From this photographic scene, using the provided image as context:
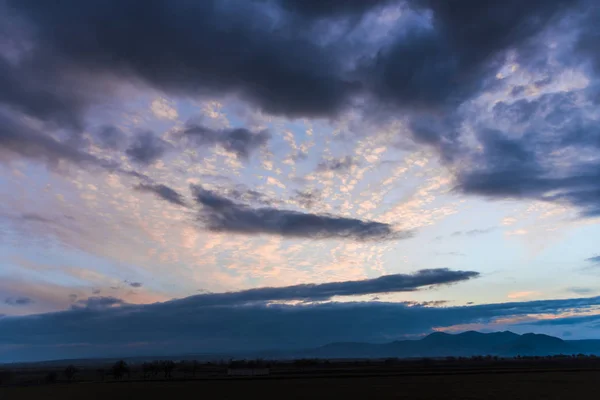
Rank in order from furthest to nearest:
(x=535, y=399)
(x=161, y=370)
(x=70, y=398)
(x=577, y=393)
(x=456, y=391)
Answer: (x=161, y=370) → (x=70, y=398) → (x=456, y=391) → (x=577, y=393) → (x=535, y=399)

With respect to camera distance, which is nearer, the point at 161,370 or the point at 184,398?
the point at 184,398

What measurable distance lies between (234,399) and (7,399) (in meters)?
37.6

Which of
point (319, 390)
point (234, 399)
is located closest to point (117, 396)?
point (234, 399)

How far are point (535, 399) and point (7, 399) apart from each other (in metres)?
74.6

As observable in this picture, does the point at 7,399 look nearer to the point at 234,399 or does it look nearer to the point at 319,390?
the point at 234,399

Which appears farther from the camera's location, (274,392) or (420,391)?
(274,392)

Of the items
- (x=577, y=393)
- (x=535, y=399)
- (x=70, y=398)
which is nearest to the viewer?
(x=535, y=399)

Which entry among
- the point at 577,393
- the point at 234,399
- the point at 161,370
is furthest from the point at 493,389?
the point at 161,370

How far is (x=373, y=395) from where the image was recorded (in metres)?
60.8

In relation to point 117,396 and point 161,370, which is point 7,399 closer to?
point 117,396

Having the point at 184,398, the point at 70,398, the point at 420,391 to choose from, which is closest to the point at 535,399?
the point at 420,391

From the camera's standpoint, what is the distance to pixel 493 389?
65.5 metres

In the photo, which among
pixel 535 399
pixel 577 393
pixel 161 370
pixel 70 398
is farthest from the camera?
pixel 161 370

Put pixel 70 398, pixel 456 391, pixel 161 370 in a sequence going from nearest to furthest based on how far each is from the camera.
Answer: pixel 456 391 < pixel 70 398 < pixel 161 370
